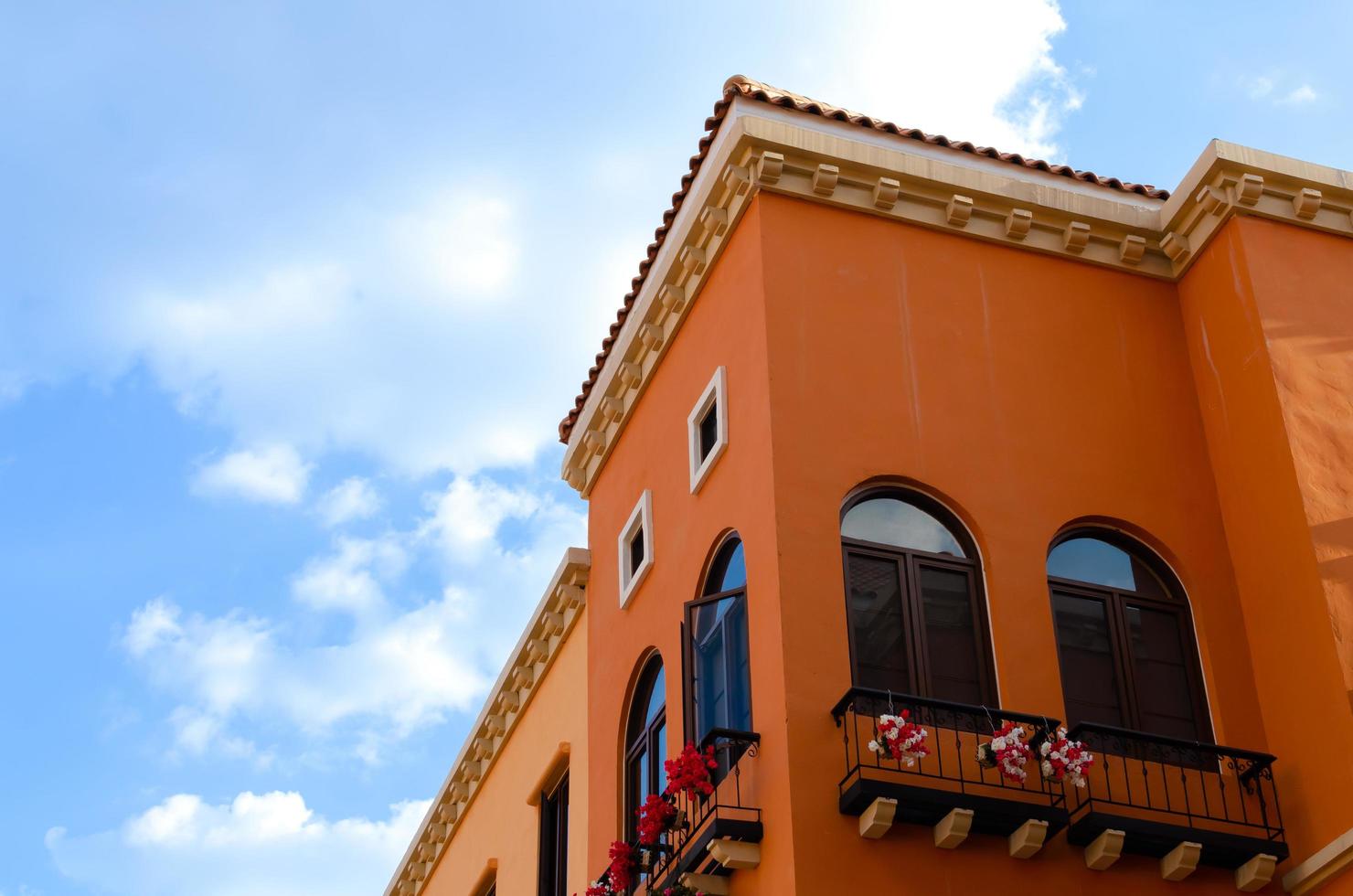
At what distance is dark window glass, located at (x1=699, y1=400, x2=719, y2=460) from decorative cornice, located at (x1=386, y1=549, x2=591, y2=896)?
10.3 feet

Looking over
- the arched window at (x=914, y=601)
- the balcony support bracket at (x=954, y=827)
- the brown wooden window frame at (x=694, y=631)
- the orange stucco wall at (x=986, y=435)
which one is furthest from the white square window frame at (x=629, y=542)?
the balcony support bracket at (x=954, y=827)

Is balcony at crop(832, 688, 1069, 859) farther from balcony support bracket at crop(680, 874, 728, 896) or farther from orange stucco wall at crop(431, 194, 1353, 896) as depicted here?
balcony support bracket at crop(680, 874, 728, 896)

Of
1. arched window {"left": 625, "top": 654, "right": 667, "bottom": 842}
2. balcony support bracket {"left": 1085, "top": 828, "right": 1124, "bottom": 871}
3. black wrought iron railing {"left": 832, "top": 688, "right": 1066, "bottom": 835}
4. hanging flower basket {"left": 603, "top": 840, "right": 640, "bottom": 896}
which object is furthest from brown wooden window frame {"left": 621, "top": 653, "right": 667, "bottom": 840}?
balcony support bracket {"left": 1085, "top": 828, "right": 1124, "bottom": 871}

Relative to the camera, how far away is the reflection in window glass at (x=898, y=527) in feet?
40.1

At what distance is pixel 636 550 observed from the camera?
15.3m

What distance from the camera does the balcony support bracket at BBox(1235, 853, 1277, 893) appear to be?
11.3 m

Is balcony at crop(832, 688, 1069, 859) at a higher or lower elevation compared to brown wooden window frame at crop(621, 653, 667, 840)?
lower

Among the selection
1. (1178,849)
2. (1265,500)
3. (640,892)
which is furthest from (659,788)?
(1265,500)

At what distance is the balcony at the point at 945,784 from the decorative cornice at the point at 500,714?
583 centimetres

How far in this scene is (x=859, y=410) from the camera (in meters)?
12.5

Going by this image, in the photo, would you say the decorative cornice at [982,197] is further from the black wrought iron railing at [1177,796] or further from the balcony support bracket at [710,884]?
the balcony support bracket at [710,884]

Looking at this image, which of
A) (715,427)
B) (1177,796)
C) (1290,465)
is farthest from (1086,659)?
(715,427)

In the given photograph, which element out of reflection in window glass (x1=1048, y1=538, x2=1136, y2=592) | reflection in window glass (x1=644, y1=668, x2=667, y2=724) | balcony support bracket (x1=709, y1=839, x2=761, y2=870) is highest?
reflection in window glass (x1=1048, y1=538, x2=1136, y2=592)

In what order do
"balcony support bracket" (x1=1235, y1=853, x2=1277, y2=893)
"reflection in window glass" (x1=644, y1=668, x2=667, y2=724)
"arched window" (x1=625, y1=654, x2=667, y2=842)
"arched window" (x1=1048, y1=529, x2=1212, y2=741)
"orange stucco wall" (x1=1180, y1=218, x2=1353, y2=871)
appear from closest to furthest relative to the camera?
"balcony support bracket" (x1=1235, y1=853, x2=1277, y2=893)
"orange stucco wall" (x1=1180, y1=218, x2=1353, y2=871)
"arched window" (x1=1048, y1=529, x2=1212, y2=741)
"arched window" (x1=625, y1=654, x2=667, y2=842)
"reflection in window glass" (x1=644, y1=668, x2=667, y2=724)
